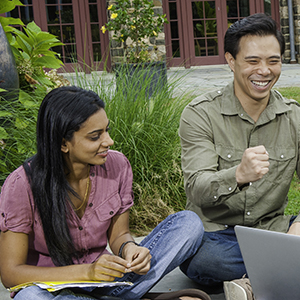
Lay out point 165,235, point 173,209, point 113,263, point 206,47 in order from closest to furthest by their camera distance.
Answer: point 113,263, point 165,235, point 173,209, point 206,47

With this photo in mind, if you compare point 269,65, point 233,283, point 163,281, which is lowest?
point 163,281

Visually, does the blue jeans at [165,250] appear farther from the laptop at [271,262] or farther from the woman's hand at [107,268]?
the laptop at [271,262]

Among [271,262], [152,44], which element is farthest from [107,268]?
[152,44]

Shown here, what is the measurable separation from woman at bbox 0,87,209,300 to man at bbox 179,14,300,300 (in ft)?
0.71

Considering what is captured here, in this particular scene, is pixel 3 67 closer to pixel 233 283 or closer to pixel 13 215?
pixel 13 215

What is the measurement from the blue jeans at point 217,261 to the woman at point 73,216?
14 centimetres

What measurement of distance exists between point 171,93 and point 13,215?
225cm

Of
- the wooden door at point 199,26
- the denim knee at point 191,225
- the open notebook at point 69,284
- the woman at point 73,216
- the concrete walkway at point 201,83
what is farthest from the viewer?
the wooden door at point 199,26

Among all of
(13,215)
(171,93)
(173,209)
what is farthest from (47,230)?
(171,93)

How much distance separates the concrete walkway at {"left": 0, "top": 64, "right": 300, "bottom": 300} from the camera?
237cm

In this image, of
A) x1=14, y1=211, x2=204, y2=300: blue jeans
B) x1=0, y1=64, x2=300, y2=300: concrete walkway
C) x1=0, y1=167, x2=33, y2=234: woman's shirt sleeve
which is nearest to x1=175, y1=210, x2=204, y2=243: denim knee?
x1=14, y1=211, x2=204, y2=300: blue jeans

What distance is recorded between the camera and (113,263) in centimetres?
170

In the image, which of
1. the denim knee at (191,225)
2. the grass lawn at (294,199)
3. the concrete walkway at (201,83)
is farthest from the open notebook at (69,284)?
the grass lawn at (294,199)

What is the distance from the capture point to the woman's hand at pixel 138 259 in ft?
5.83
